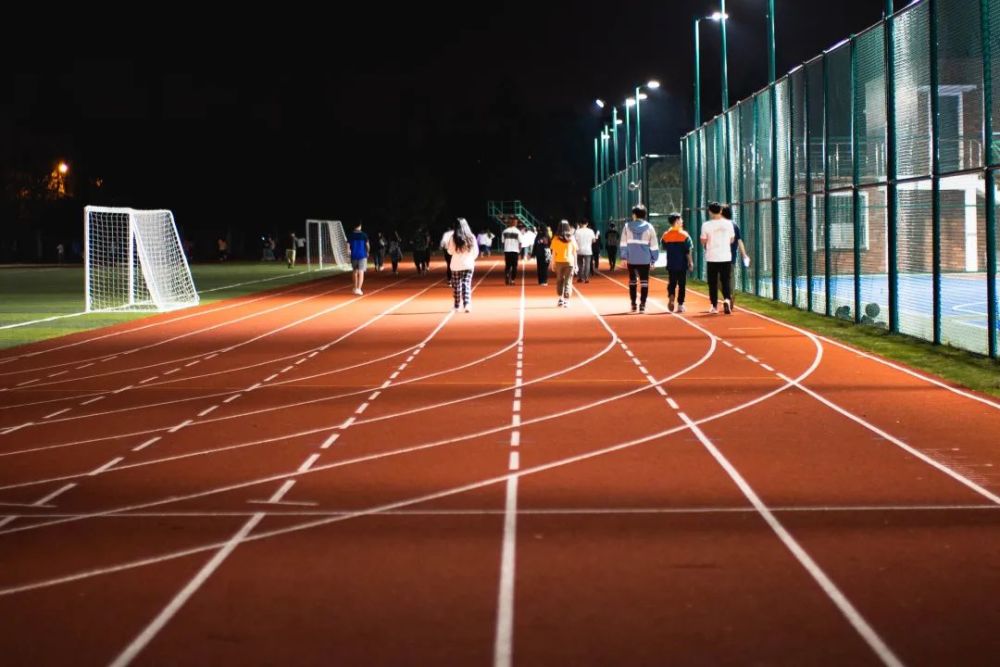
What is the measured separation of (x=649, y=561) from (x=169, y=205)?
90456mm

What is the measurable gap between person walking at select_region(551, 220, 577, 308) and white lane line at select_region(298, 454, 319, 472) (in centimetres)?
1830

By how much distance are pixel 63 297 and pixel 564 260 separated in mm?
14097

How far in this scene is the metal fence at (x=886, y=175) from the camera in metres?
17.8

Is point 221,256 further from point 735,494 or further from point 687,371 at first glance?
point 735,494

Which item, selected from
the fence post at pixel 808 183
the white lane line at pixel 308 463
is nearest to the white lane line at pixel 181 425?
the white lane line at pixel 308 463

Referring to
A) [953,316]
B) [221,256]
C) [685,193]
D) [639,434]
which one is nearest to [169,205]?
[221,256]

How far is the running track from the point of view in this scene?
569 centimetres

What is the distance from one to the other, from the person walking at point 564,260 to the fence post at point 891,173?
871cm

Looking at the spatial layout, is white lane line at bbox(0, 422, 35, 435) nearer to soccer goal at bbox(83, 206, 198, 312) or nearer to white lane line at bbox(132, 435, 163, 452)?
white lane line at bbox(132, 435, 163, 452)

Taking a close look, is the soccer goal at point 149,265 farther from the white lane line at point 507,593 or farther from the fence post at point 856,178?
the white lane line at point 507,593

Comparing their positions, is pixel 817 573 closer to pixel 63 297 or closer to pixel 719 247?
pixel 719 247

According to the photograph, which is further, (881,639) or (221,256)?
(221,256)

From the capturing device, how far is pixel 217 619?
594 cm

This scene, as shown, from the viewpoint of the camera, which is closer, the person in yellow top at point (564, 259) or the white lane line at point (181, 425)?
the white lane line at point (181, 425)
